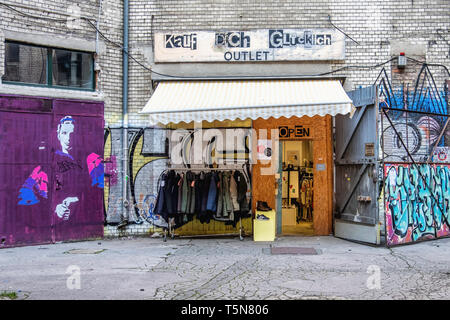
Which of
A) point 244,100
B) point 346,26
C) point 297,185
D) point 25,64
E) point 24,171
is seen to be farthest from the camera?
point 297,185

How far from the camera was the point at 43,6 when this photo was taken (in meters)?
9.53

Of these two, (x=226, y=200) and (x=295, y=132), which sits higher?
(x=295, y=132)

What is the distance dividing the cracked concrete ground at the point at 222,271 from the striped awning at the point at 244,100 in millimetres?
2639

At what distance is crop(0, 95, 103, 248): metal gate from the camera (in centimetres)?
913

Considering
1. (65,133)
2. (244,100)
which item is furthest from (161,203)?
(244,100)

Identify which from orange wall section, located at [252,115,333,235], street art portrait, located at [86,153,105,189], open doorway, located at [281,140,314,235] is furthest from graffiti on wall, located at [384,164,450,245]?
street art portrait, located at [86,153,105,189]

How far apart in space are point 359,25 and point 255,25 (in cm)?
239

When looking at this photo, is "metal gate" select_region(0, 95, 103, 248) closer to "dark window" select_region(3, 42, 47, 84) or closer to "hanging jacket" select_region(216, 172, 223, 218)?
"dark window" select_region(3, 42, 47, 84)

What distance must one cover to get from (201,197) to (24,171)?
373 cm

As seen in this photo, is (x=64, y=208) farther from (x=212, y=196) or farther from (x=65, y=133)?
(x=212, y=196)

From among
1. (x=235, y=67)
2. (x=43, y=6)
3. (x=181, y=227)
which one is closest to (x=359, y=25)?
(x=235, y=67)

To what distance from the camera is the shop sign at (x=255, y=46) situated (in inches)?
399

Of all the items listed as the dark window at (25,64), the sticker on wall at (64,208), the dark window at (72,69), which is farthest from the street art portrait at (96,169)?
the dark window at (25,64)

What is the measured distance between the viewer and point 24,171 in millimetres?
9273
